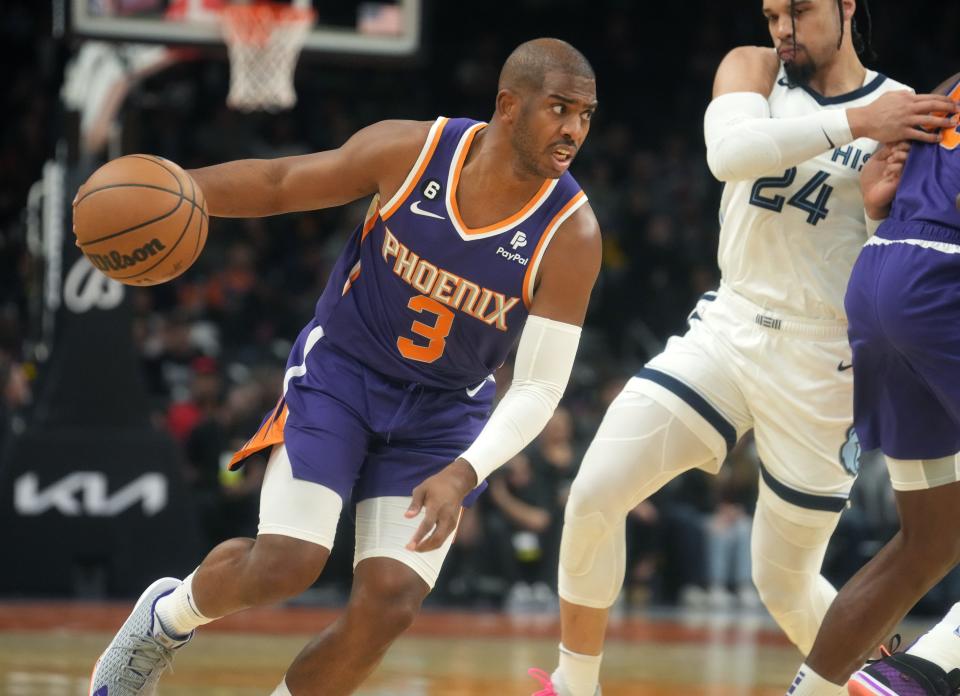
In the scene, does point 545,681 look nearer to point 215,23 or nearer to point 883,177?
point 883,177

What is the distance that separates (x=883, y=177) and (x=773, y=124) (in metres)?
0.38

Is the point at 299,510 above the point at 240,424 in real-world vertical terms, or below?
above

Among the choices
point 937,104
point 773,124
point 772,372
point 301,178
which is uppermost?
point 937,104

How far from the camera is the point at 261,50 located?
9875 millimetres

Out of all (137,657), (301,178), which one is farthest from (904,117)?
(137,657)

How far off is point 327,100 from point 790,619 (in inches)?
445

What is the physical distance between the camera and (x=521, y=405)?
4.29 metres

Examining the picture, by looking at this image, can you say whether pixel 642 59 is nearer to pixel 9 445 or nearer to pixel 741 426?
pixel 9 445

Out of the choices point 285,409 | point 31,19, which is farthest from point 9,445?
point 31,19

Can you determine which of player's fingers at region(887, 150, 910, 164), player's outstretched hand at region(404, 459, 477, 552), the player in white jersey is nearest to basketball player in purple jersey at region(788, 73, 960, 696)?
player's fingers at region(887, 150, 910, 164)

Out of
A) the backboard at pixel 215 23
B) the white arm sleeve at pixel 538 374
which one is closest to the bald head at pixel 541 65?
the white arm sleeve at pixel 538 374

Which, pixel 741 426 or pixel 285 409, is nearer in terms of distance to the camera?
pixel 285 409

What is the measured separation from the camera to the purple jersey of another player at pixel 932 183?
4141 mm

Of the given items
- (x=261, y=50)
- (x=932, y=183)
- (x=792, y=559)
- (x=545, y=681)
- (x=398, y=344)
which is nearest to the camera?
(x=932, y=183)
